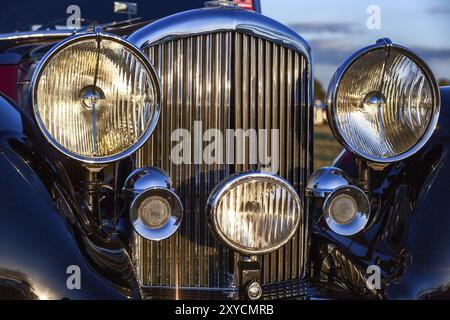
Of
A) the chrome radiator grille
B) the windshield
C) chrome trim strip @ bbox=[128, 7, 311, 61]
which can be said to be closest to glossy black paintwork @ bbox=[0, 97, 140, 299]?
the chrome radiator grille

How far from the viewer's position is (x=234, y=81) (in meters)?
2.63

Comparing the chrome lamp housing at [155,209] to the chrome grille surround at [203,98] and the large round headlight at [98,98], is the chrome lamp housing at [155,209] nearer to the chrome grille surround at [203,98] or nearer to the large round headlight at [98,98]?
the large round headlight at [98,98]

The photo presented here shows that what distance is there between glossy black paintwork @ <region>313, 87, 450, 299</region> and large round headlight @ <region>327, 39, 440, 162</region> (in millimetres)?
185

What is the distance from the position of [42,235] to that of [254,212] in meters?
0.67

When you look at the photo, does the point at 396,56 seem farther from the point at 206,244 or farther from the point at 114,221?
the point at 114,221

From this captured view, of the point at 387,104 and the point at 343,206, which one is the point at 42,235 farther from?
the point at 387,104

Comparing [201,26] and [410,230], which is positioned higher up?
[201,26]

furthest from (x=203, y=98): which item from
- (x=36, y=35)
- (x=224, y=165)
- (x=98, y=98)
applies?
(x=36, y=35)

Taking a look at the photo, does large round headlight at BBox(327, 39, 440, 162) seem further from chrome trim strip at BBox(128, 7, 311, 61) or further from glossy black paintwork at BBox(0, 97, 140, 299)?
glossy black paintwork at BBox(0, 97, 140, 299)

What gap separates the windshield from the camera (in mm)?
3750

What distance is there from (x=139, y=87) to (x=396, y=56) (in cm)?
94

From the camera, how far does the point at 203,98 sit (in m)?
2.63

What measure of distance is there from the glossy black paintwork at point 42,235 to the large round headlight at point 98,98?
0.37 feet

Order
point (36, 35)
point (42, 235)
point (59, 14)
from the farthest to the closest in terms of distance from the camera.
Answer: point (59, 14) → point (36, 35) → point (42, 235)
